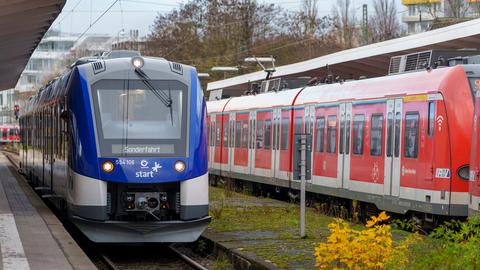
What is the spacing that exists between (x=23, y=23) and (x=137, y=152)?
36.6ft

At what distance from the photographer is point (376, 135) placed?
1698cm

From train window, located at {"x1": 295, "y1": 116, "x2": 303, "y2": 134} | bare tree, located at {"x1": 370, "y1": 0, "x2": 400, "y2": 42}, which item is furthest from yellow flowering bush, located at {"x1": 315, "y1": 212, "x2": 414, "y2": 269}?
bare tree, located at {"x1": 370, "y1": 0, "x2": 400, "y2": 42}

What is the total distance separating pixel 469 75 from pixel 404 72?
2266mm

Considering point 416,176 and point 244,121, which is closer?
point 416,176

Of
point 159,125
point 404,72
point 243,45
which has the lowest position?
point 159,125

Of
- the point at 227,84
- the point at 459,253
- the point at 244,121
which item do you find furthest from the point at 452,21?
the point at 459,253

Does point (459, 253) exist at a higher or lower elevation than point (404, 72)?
lower

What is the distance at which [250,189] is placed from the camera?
2791 cm

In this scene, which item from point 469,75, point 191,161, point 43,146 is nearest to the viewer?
point 191,161

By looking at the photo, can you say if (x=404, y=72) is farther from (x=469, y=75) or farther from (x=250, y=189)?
(x=250, y=189)

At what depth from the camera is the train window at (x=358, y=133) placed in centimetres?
1773

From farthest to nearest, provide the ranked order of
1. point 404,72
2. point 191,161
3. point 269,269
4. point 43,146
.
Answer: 1. point 43,146
2. point 404,72
3. point 191,161
4. point 269,269

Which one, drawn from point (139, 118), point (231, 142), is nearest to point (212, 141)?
point (231, 142)

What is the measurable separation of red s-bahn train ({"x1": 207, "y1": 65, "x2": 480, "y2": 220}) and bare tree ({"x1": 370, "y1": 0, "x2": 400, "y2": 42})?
39.8 metres
